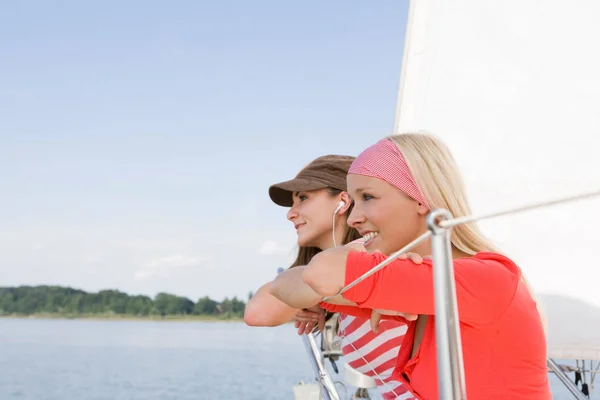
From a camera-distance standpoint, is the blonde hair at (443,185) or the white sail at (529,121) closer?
the blonde hair at (443,185)

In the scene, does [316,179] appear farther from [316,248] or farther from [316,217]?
[316,248]

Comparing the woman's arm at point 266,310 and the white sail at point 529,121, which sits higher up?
the white sail at point 529,121

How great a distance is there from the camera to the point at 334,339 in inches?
111

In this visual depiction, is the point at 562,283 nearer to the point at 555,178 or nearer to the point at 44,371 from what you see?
the point at 555,178

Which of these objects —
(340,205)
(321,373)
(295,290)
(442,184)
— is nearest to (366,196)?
(442,184)

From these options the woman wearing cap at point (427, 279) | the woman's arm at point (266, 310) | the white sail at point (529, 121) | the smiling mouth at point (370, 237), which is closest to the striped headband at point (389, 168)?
the woman wearing cap at point (427, 279)

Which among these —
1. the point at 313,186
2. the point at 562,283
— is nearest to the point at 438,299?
the point at 313,186

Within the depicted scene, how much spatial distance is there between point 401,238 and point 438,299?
437mm

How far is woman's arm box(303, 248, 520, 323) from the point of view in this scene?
46.4 inches

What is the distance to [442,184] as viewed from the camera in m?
1.42

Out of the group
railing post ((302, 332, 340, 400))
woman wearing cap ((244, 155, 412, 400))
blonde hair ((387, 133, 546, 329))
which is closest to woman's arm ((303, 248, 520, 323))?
blonde hair ((387, 133, 546, 329))

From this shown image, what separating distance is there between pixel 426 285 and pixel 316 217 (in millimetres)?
1138

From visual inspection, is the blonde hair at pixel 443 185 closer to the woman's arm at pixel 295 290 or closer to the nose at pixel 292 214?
the woman's arm at pixel 295 290

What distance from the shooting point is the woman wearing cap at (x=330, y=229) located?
2166mm
